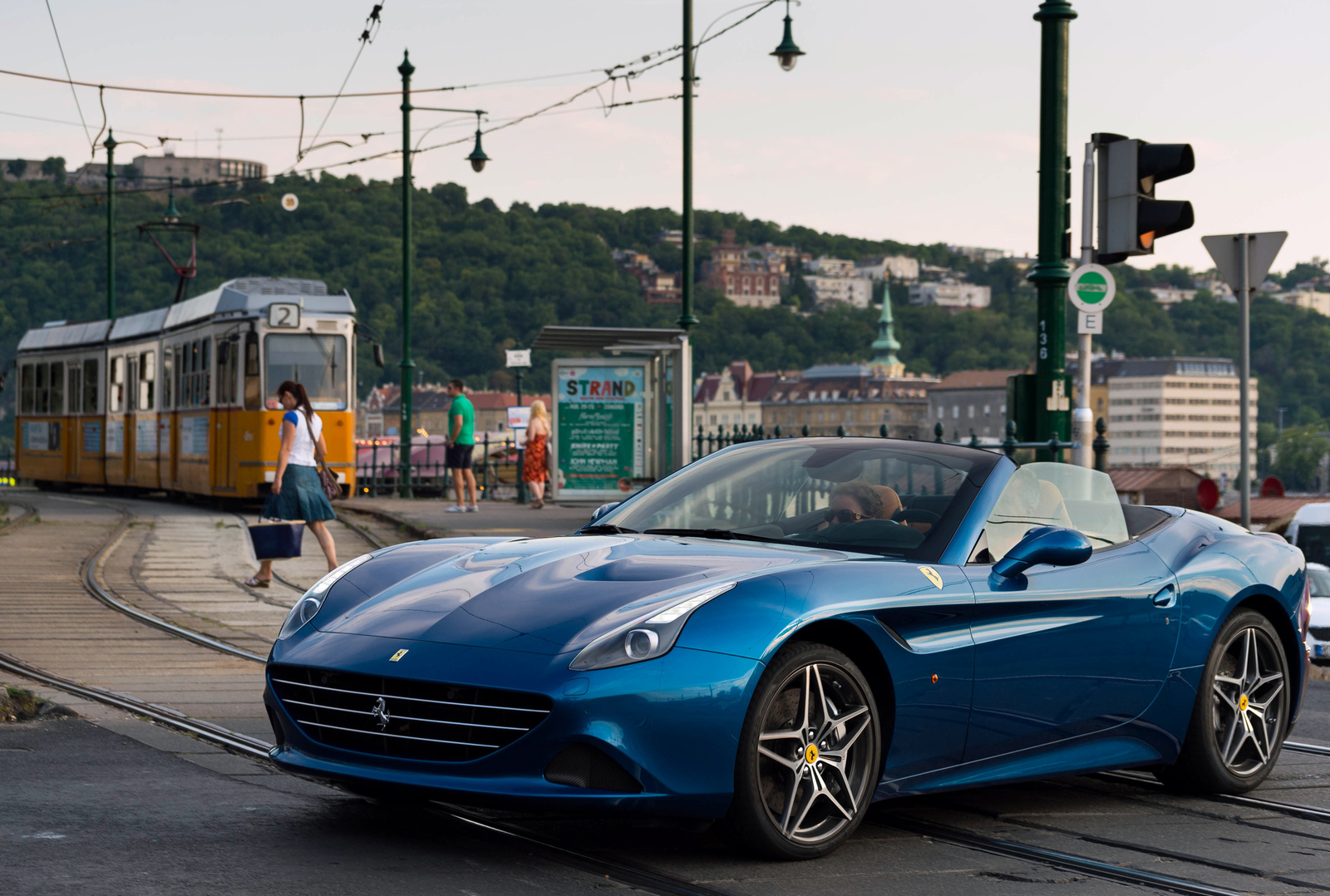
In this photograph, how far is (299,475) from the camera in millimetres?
13758

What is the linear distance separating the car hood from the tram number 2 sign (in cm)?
2016

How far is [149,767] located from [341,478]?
20172mm

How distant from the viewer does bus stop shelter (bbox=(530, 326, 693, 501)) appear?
21.6 metres

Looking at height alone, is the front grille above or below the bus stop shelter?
below

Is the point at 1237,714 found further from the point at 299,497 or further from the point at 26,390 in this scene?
the point at 26,390

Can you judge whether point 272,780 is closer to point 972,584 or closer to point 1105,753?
point 972,584

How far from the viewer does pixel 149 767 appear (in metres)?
5.84

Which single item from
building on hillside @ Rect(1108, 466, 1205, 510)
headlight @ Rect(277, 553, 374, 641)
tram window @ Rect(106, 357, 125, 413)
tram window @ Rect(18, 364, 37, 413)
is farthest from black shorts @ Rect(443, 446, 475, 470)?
building on hillside @ Rect(1108, 466, 1205, 510)

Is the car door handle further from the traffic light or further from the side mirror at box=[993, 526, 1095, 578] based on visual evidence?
the traffic light

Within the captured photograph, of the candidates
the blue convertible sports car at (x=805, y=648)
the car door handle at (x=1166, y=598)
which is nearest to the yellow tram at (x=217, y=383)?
the blue convertible sports car at (x=805, y=648)

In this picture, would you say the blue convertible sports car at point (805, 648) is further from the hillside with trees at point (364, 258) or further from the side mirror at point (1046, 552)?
the hillside with trees at point (364, 258)

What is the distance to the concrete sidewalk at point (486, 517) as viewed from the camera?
1841 centimetres

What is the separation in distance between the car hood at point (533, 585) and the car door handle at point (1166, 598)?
1.30 metres

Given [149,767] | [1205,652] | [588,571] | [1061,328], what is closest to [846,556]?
[588,571]
